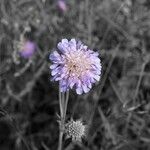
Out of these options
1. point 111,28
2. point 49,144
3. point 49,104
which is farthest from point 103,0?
point 49,144

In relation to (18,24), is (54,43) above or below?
below

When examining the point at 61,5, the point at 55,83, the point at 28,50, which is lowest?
the point at 55,83

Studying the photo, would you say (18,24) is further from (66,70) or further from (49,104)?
(66,70)

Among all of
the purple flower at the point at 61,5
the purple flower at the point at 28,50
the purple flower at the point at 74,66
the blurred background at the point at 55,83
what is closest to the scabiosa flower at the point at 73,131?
the purple flower at the point at 74,66

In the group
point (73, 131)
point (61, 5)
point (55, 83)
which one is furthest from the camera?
point (61, 5)

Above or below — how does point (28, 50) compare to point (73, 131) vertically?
above

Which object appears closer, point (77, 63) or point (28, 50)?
point (77, 63)

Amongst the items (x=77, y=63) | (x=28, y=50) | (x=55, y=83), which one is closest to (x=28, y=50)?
(x=28, y=50)

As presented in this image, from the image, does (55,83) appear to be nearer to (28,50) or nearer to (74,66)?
(28,50)
